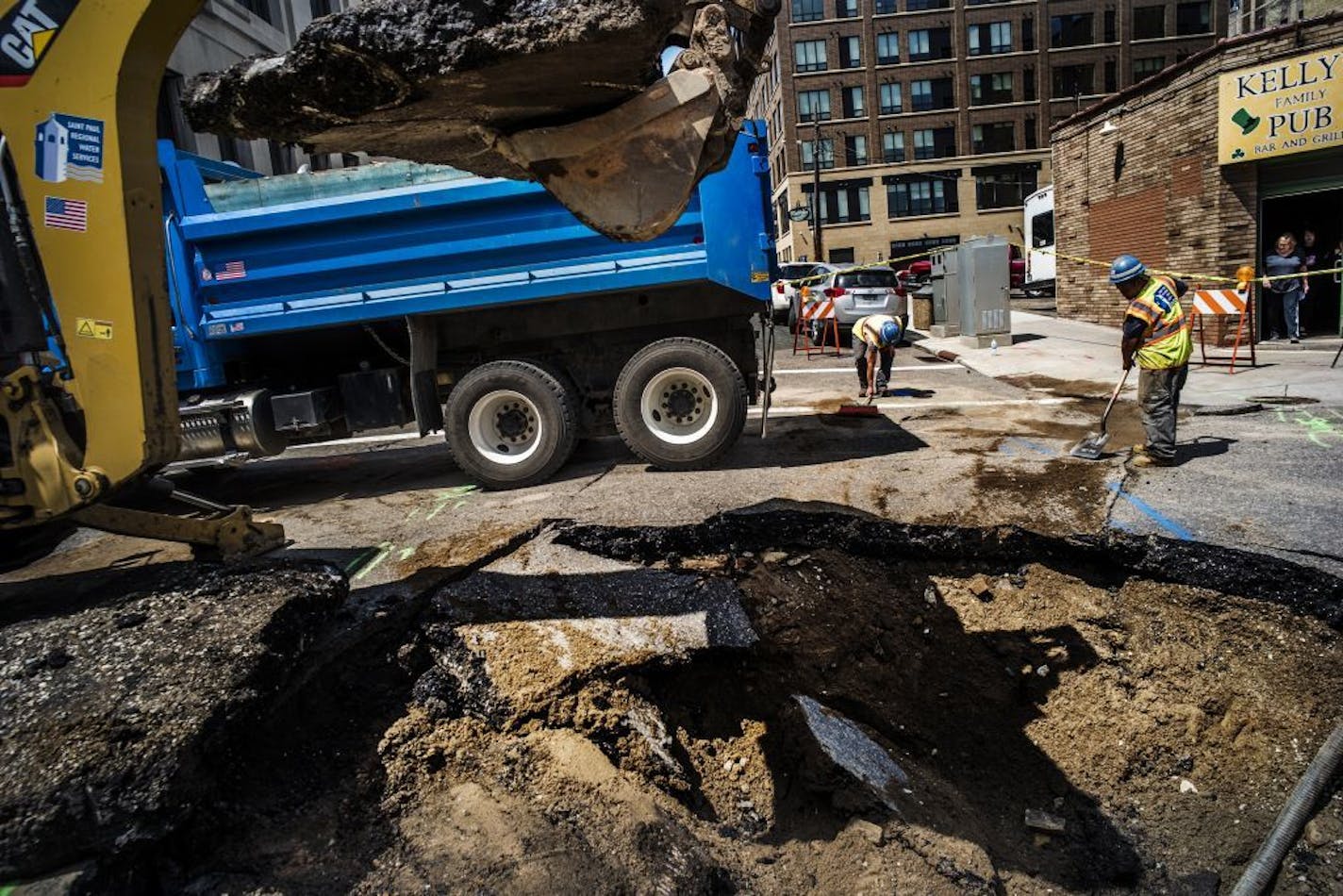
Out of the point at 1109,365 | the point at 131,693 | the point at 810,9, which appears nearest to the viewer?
the point at 131,693

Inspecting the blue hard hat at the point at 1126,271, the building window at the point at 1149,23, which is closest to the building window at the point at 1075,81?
the building window at the point at 1149,23

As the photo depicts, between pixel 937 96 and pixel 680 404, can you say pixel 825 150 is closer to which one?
pixel 937 96

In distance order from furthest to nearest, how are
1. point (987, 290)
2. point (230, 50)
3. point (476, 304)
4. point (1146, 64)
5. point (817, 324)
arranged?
point (1146, 64) → point (817, 324) → point (230, 50) → point (987, 290) → point (476, 304)

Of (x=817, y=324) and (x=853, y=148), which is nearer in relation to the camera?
(x=817, y=324)

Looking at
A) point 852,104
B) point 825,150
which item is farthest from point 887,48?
point 825,150

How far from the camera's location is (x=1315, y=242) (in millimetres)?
13047

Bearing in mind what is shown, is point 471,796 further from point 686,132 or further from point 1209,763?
point 1209,763

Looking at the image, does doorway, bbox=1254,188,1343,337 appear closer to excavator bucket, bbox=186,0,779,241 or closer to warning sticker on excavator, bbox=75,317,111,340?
excavator bucket, bbox=186,0,779,241

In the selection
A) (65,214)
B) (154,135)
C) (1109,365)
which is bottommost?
(1109,365)

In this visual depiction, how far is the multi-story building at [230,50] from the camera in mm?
12102

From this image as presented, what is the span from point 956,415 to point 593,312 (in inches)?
165

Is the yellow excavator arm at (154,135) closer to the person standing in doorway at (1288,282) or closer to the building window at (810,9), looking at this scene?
the person standing in doorway at (1288,282)

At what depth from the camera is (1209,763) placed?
10.9 feet

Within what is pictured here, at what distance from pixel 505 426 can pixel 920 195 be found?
45.8 m
